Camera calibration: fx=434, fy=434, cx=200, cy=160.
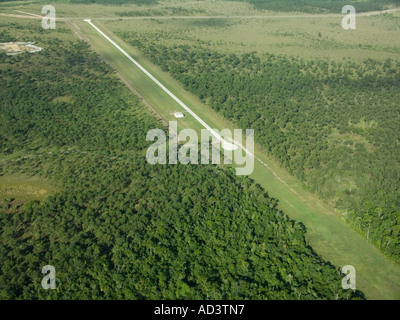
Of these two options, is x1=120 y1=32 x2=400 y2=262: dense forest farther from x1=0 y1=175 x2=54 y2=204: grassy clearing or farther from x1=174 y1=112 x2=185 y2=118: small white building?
x1=0 y1=175 x2=54 y2=204: grassy clearing

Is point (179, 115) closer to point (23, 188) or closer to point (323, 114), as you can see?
point (323, 114)

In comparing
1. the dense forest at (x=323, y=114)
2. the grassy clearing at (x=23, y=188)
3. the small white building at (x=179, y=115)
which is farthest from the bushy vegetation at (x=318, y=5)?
the grassy clearing at (x=23, y=188)

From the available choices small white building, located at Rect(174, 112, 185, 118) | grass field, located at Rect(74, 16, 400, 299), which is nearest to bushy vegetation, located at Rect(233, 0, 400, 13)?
grass field, located at Rect(74, 16, 400, 299)

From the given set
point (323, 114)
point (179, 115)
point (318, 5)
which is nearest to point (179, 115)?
point (179, 115)

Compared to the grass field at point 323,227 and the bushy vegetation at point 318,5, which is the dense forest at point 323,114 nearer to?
the grass field at point 323,227

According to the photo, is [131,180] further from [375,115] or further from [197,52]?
[197,52]

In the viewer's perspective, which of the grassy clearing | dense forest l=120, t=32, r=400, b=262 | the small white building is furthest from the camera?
the small white building
